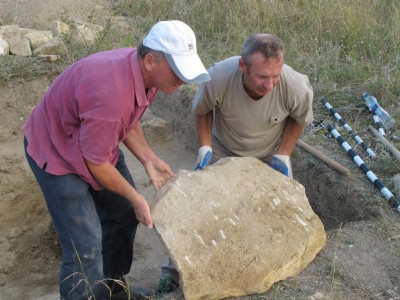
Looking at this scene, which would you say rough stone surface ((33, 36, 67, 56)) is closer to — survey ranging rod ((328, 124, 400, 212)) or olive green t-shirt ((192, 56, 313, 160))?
olive green t-shirt ((192, 56, 313, 160))

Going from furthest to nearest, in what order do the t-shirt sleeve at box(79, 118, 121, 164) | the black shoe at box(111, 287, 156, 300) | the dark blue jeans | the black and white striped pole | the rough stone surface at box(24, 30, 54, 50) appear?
1. the rough stone surface at box(24, 30, 54, 50)
2. the black and white striped pole
3. the black shoe at box(111, 287, 156, 300)
4. the dark blue jeans
5. the t-shirt sleeve at box(79, 118, 121, 164)

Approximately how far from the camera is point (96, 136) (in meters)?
2.41

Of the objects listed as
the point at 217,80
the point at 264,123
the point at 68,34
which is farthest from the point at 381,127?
the point at 68,34

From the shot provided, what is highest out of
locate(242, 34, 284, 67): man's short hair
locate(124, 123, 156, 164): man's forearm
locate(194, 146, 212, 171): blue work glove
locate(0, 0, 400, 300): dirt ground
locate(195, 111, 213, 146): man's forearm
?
locate(242, 34, 284, 67): man's short hair

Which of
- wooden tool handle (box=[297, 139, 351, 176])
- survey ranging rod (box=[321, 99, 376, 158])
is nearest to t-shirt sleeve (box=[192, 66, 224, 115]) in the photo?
wooden tool handle (box=[297, 139, 351, 176])

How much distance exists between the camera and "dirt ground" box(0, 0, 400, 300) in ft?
9.76

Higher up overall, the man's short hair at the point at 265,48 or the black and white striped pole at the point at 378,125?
the man's short hair at the point at 265,48

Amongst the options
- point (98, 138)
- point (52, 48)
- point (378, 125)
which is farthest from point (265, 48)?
point (52, 48)

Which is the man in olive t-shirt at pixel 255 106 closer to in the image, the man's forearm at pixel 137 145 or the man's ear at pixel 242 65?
the man's ear at pixel 242 65

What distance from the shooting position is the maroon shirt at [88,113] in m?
2.39

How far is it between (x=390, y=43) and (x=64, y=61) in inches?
143

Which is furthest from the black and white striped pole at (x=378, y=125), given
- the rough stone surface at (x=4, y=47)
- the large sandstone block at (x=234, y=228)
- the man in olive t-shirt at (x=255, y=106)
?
the rough stone surface at (x=4, y=47)

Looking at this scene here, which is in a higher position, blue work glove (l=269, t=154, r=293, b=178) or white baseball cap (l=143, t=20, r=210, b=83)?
white baseball cap (l=143, t=20, r=210, b=83)

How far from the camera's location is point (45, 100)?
2732 mm
